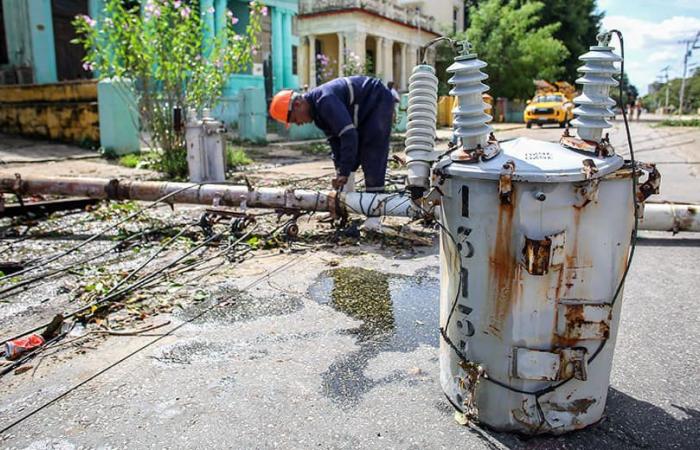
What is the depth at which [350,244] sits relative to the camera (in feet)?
16.8

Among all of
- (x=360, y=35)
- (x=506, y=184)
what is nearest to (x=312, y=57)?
(x=360, y=35)

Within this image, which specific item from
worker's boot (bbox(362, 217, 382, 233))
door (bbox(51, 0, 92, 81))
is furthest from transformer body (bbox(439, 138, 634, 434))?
door (bbox(51, 0, 92, 81))

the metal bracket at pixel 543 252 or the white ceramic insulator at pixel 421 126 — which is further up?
the white ceramic insulator at pixel 421 126

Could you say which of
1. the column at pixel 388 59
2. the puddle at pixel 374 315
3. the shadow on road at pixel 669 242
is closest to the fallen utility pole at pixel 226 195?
the puddle at pixel 374 315

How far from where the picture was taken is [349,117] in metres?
5.17

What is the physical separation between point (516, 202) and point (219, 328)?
195 centimetres

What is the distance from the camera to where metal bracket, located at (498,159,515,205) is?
1.91m

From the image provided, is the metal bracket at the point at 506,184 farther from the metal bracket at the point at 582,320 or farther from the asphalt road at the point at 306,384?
the asphalt road at the point at 306,384

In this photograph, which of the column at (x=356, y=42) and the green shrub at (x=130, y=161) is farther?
the column at (x=356, y=42)

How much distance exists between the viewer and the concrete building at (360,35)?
2833 cm

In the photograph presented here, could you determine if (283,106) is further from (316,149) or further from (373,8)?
(373,8)

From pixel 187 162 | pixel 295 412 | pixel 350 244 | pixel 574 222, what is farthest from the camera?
pixel 187 162

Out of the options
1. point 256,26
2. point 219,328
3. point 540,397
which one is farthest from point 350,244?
point 256,26

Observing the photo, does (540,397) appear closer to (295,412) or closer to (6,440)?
(295,412)
